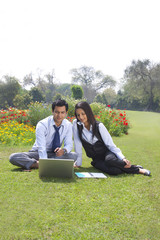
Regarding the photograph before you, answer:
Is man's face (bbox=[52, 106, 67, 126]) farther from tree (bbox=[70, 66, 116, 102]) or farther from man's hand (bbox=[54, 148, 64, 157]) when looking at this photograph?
tree (bbox=[70, 66, 116, 102])

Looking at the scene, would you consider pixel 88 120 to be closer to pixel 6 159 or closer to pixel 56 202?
pixel 56 202

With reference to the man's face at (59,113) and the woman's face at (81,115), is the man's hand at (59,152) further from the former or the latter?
the woman's face at (81,115)

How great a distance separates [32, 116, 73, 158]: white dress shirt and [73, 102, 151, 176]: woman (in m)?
0.19

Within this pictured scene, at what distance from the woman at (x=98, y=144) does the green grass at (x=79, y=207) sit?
18 cm

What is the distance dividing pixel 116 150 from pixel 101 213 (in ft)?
5.32

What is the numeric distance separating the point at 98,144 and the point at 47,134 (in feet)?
2.96

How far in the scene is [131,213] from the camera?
263 cm

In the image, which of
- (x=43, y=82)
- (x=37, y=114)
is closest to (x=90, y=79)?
(x=43, y=82)

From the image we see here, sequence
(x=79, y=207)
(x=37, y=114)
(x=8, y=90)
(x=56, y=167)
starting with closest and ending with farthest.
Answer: (x=79, y=207) → (x=56, y=167) → (x=37, y=114) → (x=8, y=90)

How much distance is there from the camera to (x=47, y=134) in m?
4.10

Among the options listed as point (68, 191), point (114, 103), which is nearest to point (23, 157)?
point (68, 191)

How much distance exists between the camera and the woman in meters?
4.00

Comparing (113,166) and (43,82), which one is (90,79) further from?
(113,166)

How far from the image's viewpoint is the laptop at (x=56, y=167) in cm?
347
